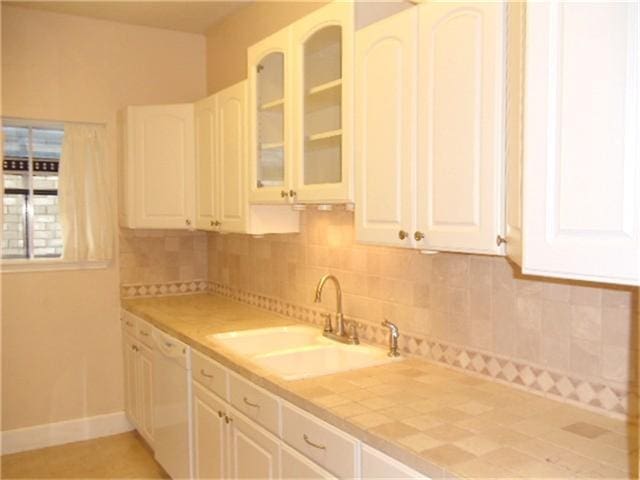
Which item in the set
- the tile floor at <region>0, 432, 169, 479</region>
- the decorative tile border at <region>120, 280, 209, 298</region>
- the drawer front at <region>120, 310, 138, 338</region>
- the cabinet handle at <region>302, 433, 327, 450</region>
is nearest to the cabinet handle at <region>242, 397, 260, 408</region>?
the cabinet handle at <region>302, 433, 327, 450</region>

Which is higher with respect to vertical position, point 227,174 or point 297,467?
point 227,174

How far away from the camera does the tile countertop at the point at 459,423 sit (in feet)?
4.57

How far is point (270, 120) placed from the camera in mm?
2713

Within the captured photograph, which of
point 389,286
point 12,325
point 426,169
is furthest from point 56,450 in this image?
point 426,169

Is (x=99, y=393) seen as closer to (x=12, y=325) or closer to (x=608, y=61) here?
(x=12, y=325)

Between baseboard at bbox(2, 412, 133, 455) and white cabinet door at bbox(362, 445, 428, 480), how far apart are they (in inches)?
113

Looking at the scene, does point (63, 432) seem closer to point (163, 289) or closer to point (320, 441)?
point (163, 289)

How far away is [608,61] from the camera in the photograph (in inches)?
44.9

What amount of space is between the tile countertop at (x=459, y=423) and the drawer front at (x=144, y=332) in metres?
1.16

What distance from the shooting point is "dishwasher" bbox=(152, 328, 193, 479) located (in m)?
2.89

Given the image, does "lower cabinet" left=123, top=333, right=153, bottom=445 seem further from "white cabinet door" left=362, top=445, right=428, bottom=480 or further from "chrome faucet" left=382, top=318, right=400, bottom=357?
"white cabinet door" left=362, top=445, right=428, bottom=480

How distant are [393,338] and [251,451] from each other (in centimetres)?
71

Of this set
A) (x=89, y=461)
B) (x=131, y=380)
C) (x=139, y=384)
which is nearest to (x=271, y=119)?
(x=139, y=384)

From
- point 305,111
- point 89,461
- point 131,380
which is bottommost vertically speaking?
point 89,461
